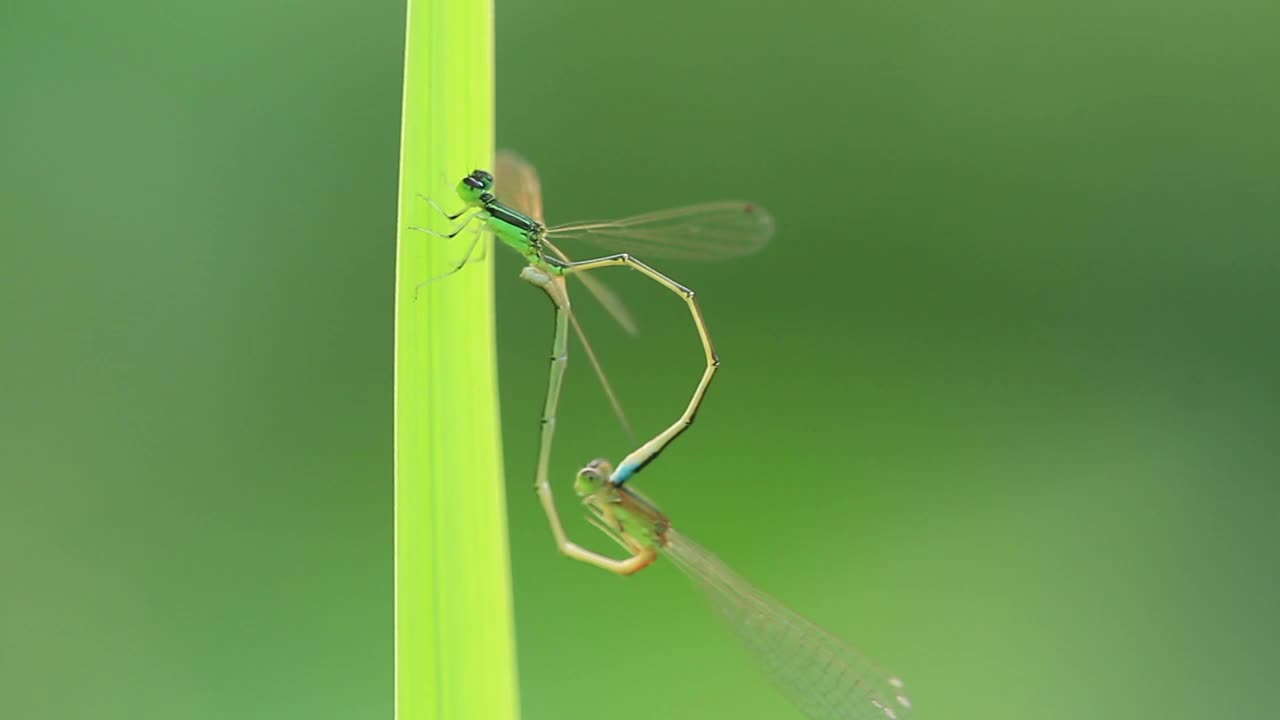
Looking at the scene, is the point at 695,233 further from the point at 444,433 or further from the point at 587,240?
the point at 444,433

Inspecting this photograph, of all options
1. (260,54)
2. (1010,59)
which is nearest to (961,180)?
(1010,59)

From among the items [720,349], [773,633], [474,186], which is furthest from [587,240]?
[720,349]

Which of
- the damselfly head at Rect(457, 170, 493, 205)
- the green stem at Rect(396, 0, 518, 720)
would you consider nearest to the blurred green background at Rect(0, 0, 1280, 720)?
the damselfly head at Rect(457, 170, 493, 205)

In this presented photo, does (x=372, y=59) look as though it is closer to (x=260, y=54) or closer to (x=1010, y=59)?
(x=260, y=54)

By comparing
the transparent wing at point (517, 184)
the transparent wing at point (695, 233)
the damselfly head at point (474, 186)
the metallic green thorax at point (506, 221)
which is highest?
the transparent wing at point (695, 233)

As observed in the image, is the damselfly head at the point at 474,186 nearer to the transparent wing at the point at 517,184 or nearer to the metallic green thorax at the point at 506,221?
the metallic green thorax at the point at 506,221

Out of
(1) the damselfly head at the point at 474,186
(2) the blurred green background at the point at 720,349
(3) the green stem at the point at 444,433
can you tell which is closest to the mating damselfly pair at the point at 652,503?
(1) the damselfly head at the point at 474,186
